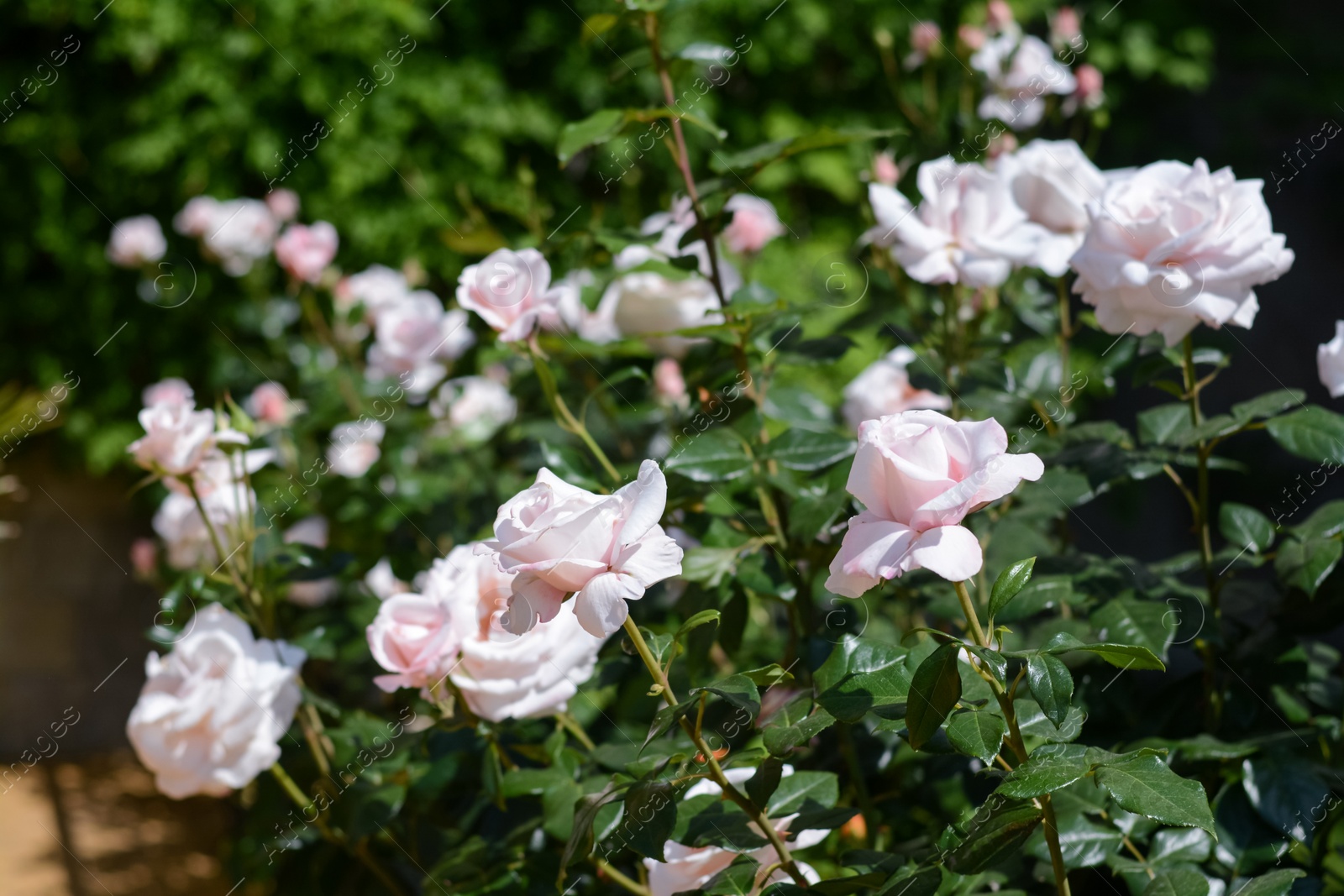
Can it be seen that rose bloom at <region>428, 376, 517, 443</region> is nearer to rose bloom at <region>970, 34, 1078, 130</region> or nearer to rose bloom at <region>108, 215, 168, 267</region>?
rose bloom at <region>970, 34, 1078, 130</region>

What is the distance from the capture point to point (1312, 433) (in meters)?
1.00

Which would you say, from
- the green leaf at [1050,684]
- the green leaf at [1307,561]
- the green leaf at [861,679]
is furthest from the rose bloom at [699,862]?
the green leaf at [1307,561]

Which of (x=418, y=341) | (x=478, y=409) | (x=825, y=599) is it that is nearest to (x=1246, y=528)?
(x=825, y=599)

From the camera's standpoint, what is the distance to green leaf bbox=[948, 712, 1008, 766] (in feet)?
2.31

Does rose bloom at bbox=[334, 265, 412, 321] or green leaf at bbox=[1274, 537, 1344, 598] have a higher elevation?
rose bloom at bbox=[334, 265, 412, 321]

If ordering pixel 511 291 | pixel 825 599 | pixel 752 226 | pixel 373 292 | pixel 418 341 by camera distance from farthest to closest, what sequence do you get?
pixel 373 292
pixel 418 341
pixel 752 226
pixel 825 599
pixel 511 291

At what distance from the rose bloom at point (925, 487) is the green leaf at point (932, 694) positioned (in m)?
0.06

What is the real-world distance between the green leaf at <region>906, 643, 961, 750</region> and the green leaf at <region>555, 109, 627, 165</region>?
71cm

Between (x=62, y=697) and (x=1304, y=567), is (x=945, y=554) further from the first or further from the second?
(x=62, y=697)

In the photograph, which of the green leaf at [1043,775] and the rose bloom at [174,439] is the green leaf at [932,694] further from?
the rose bloom at [174,439]

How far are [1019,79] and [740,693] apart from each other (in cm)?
141

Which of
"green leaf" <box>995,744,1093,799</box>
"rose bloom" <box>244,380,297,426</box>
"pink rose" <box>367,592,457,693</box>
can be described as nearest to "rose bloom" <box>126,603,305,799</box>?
"pink rose" <box>367,592,457,693</box>

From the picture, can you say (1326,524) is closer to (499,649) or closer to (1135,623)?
(1135,623)

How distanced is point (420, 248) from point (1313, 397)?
115 inches
